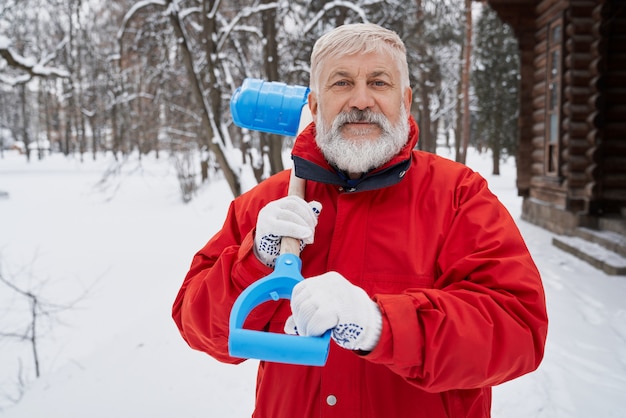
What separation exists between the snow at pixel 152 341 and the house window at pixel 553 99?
1139 millimetres

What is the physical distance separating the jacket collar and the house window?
6.75 metres

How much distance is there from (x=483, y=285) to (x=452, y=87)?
80.2 ft

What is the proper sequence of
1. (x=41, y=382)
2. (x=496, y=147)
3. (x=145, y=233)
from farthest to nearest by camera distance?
(x=496, y=147)
(x=145, y=233)
(x=41, y=382)

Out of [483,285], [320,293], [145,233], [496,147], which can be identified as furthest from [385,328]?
[496,147]

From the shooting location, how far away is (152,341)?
4684 millimetres

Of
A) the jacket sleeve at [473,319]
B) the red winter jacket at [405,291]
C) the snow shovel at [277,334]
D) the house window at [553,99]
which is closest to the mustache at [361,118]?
the red winter jacket at [405,291]

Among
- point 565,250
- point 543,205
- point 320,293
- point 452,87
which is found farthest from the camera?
point 452,87

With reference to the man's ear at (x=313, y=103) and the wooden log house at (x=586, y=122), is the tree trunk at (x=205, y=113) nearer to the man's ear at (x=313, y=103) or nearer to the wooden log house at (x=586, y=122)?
the wooden log house at (x=586, y=122)

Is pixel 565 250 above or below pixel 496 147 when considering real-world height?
below

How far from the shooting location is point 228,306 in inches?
49.0

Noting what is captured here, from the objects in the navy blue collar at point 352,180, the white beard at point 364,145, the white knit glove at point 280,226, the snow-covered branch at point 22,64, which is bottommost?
the white knit glove at point 280,226

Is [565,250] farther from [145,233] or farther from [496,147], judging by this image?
[496,147]

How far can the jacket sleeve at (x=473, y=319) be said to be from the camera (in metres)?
1.03

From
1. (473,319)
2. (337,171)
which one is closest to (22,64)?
(337,171)
